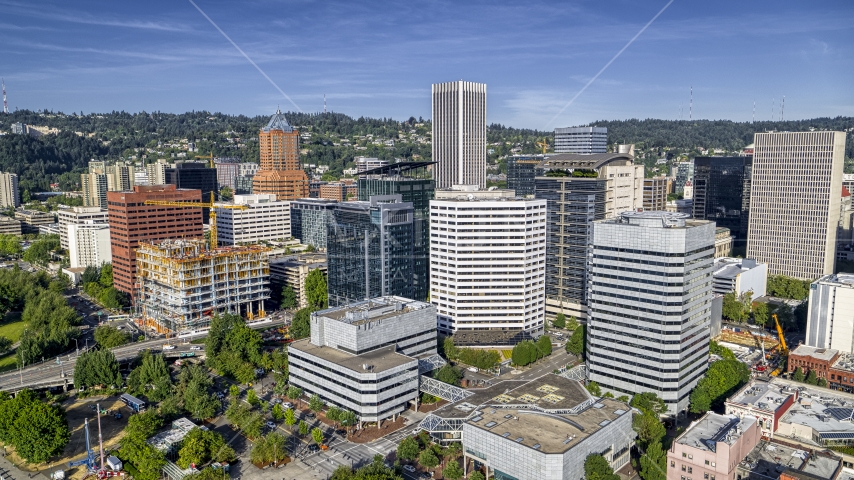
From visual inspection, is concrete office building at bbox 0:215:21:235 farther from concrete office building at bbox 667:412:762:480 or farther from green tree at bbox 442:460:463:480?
concrete office building at bbox 667:412:762:480

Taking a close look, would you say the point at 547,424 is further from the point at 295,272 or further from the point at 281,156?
the point at 281,156

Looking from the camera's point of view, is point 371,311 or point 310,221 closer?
point 371,311

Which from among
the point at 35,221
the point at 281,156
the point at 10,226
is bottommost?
the point at 10,226

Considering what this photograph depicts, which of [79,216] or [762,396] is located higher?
[79,216]

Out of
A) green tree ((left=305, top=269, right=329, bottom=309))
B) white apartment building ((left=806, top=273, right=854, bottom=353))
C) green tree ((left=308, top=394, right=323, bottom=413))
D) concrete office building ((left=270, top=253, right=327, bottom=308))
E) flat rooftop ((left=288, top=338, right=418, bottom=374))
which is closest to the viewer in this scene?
flat rooftop ((left=288, top=338, right=418, bottom=374))

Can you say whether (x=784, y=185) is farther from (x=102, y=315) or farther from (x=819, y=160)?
(x=102, y=315)

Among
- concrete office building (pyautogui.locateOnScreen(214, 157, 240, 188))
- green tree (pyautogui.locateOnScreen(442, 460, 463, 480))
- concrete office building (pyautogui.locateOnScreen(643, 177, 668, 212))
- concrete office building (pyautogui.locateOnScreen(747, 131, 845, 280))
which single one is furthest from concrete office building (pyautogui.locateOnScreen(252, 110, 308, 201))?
green tree (pyautogui.locateOnScreen(442, 460, 463, 480))

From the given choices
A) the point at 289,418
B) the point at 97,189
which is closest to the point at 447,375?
the point at 289,418
